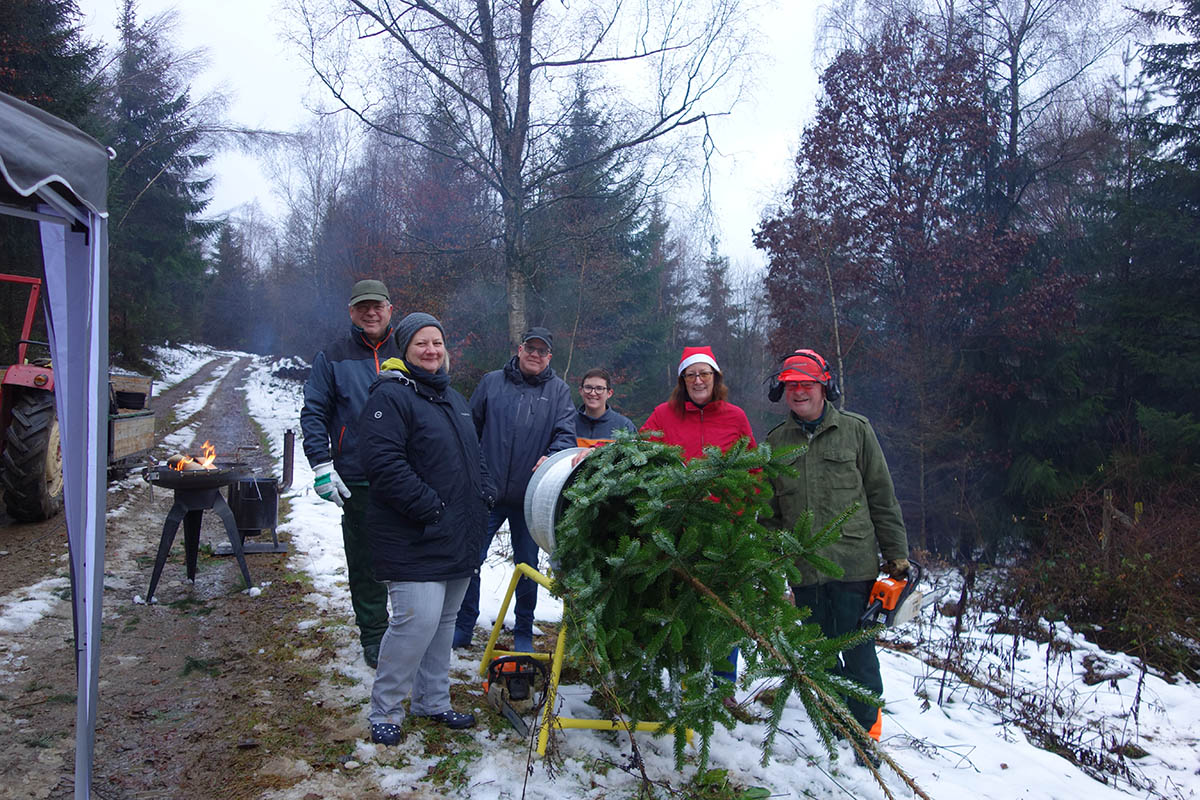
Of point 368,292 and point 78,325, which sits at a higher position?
point 368,292

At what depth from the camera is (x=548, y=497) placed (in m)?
3.12

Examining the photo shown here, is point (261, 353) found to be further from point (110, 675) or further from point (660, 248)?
point (110, 675)

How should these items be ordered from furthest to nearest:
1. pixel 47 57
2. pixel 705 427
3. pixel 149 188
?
pixel 149 188 → pixel 47 57 → pixel 705 427

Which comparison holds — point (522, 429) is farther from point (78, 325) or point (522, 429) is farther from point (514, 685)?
point (78, 325)

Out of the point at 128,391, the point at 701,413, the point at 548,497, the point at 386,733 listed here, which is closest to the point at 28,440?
the point at 128,391

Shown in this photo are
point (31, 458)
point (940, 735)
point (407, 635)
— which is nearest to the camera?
point (407, 635)

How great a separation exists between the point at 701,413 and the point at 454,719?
2.02 metres

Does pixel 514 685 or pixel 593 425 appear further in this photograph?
pixel 593 425

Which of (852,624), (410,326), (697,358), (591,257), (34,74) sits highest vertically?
(34,74)

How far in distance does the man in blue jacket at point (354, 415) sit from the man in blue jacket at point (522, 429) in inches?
25.6

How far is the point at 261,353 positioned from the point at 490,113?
147 ft

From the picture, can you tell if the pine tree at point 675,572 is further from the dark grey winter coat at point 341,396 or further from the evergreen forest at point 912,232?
the evergreen forest at point 912,232

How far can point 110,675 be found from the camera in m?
4.11

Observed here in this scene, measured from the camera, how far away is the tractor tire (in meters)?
6.73
